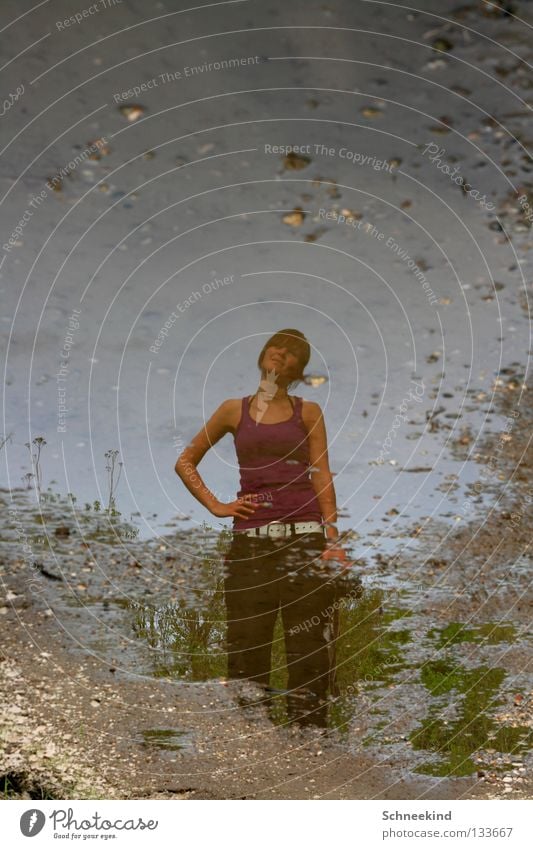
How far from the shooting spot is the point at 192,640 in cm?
334

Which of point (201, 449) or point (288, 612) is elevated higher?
point (201, 449)

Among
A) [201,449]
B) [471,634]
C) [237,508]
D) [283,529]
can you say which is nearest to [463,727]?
[471,634]

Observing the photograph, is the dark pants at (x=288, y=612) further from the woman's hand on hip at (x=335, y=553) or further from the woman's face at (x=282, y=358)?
the woman's face at (x=282, y=358)

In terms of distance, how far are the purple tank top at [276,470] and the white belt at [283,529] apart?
2 centimetres

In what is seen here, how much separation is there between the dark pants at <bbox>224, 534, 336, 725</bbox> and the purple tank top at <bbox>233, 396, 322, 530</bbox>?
14 cm

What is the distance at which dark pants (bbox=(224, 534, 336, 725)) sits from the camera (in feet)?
9.95

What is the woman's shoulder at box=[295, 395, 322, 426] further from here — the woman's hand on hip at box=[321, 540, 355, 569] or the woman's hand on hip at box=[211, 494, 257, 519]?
the woman's hand on hip at box=[321, 540, 355, 569]

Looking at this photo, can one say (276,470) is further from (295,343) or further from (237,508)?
(295,343)

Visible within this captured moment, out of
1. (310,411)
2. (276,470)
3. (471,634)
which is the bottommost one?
(471,634)

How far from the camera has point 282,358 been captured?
3246 millimetres
